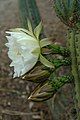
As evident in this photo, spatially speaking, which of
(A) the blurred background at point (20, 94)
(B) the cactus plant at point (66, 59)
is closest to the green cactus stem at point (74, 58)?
(B) the cactus plant at point (66, 59)

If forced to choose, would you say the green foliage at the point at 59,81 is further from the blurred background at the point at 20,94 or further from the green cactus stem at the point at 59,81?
the blurred background at the point at 20,94

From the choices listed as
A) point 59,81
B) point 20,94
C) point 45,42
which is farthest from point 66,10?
point 20,94

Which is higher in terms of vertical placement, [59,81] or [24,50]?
[24,50]

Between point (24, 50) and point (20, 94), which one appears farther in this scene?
point (20, 94)

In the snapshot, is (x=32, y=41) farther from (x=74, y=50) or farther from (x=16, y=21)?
(x=16, y=21)

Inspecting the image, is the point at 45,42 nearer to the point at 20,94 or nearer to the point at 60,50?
the point at 60,50

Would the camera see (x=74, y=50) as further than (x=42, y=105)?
No

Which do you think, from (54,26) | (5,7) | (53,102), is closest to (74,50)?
(53,102)

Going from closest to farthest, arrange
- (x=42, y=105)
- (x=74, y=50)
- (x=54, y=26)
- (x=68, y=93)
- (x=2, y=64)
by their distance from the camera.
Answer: (x=74, y=50) → (x=68, y=93) → (x=42, y=105) → (x=2, y=64) → (x=54, y=26)

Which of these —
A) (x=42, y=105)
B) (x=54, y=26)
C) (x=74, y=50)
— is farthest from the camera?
(x=54, y=26)
